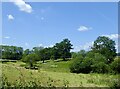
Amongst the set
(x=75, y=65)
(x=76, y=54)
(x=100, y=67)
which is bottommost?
(x=100, y=67)

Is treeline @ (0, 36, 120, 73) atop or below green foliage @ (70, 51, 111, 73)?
atop

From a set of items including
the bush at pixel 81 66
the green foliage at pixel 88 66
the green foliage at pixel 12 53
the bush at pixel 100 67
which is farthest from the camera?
the green foliage at pixel 12 53

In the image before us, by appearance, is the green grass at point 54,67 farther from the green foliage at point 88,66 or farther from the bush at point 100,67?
the bush at point 100,67

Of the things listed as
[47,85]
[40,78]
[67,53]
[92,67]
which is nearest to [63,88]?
[47,85]

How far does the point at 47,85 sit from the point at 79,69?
53.8ft

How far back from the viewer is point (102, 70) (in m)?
22.5

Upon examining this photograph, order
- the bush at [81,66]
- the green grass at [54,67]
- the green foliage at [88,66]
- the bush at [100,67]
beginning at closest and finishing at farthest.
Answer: the bush at [100,67] < the green foliage at [88,66] < the bush at [81,66] < the green grass at [54,67]

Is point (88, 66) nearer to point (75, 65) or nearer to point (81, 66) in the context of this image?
point (81, 66)

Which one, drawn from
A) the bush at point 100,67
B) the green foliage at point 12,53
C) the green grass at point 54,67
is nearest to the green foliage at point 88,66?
the bush at point 100,67

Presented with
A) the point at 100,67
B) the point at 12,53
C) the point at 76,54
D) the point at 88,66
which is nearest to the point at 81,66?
the point at 88,66

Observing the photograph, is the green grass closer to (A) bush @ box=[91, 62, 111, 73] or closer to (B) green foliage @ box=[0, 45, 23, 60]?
(A) bush @ box=[91, 62, 111, 73]

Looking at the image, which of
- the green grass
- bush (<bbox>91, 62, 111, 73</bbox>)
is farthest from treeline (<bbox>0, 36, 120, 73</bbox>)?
the green grass

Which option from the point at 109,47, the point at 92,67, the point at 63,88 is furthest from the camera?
the point at 109,47

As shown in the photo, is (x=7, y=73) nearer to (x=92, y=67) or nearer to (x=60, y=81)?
(x=60, y=81)
